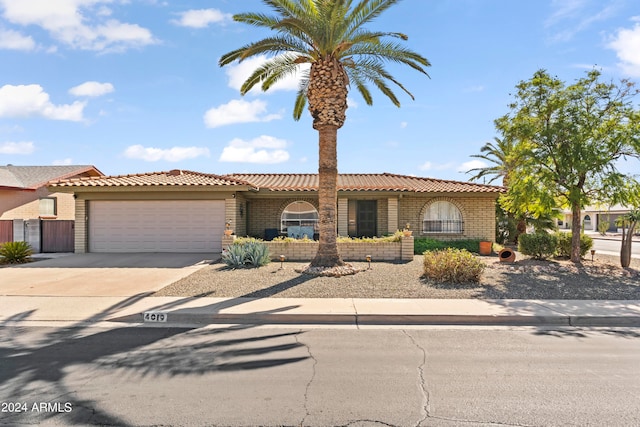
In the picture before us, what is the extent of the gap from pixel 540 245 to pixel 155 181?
16.4m

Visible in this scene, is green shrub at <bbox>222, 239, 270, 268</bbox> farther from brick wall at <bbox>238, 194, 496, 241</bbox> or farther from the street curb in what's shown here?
brick wall at <bbox>238, 194, 496, 241</bbox>

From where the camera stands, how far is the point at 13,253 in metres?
14.9

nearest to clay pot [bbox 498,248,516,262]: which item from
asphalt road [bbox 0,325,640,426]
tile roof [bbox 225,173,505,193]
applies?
tile roof [bbox 225,173,505,193]

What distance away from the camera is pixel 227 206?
17125mm

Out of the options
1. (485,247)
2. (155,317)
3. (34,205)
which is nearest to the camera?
(155,317)

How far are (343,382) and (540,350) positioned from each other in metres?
3.27

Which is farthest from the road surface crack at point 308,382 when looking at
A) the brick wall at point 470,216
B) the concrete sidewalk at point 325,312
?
the brick wall at point 470,216

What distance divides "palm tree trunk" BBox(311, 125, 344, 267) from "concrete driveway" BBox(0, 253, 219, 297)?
4432 mm

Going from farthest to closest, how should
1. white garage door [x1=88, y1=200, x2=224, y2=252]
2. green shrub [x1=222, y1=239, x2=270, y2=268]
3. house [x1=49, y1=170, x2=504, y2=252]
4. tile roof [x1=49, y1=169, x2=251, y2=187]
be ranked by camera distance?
1. white garage door [x1=88, y1=200, x2=224, y2=252]
2. house [x1=49, y1=170, x2=504, y2=252]
3. tile roof [x1=49, y1=169, x2=251, y2=187]
4. green shrub [x1=222, y1=239, x2=270, y2=268]

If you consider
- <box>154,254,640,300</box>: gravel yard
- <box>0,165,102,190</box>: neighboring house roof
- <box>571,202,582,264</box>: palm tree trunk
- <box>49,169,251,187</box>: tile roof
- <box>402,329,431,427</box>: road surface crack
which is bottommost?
<box>402,329,431,427</box>: road surface crack

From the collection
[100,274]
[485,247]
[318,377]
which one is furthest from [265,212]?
[318,377]

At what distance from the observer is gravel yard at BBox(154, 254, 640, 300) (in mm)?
9312

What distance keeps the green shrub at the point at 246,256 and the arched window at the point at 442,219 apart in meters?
10.1

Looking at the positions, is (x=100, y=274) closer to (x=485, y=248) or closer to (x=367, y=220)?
(x=367, y=220)
